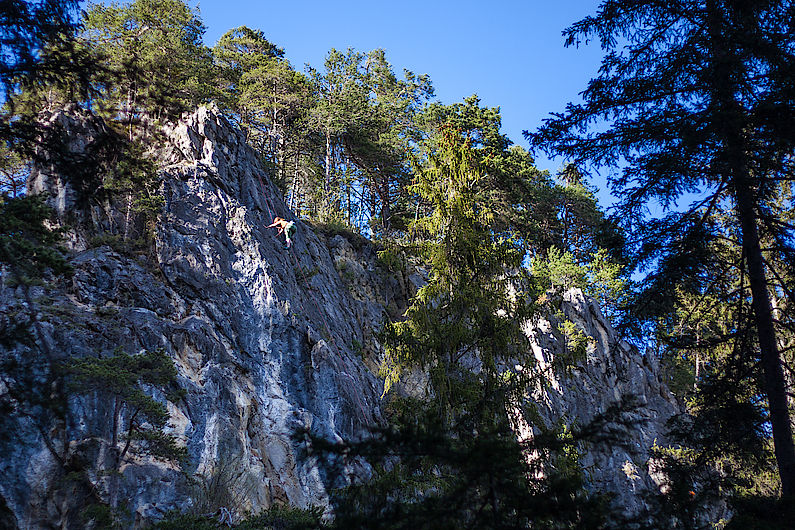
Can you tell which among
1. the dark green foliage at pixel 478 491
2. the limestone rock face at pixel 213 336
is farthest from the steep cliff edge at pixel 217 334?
the dark green foliage at pixel 478 491

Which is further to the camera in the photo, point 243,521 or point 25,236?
point 243,521

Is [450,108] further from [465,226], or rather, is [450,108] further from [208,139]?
[465,226]

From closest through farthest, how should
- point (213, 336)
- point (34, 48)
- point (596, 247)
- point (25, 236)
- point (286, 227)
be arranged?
point (34, 48)
point (25, 236)
point (596, 247)
point (213, 336)
point (286, 227)

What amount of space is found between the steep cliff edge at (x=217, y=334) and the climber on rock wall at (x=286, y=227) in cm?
43

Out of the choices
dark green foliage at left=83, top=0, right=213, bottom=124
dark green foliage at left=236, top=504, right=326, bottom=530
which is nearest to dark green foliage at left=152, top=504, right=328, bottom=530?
dark green foliage at left=236, top=504, right=326, bottom=530

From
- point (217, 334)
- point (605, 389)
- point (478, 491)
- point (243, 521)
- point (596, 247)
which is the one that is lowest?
point (478, 491)

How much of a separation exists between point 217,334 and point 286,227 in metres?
5.34

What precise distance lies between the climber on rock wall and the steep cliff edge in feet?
1.40

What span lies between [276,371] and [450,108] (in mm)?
19287

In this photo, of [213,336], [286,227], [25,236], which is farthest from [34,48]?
[286,227]

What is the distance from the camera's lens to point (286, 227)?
1933 cm

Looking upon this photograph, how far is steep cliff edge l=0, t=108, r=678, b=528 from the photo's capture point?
1112 cm

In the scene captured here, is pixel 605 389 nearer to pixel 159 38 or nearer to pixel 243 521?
pixel 243 521

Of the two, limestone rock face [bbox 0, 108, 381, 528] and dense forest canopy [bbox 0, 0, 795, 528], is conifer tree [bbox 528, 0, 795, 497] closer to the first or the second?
dense forest canopy [bbox 0, 0, 795, 528]
